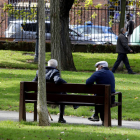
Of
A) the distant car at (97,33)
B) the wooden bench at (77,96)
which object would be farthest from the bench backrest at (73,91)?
the distant car at (97,33)

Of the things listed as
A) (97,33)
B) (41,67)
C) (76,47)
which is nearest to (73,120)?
(41,67)

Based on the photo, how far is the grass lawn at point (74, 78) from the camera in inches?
338

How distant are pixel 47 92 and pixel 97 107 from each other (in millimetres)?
1019

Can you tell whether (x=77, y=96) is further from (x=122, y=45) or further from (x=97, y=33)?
(x=97, y=33)

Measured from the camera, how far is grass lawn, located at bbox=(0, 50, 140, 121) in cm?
858

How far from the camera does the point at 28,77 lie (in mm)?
12625

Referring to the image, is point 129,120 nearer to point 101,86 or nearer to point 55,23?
point 101,86

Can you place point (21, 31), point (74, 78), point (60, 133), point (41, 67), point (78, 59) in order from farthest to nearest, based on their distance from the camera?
point (21, 31) → point (78, 59) → point (74, 78) → point (41, 67) → point (60, 133)

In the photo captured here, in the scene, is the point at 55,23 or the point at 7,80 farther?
the point at 7,80

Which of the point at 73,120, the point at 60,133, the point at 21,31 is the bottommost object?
the point at 73,120

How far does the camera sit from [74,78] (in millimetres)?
12617

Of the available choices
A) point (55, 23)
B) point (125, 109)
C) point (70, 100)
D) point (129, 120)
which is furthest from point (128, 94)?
point (70, 100)

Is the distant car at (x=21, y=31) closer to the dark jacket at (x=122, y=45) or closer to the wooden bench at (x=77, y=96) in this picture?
the dark jacket at (x=122, y=45)

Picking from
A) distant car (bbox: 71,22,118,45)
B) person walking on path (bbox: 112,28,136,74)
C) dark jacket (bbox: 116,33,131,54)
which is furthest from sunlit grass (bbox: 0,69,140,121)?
distant car (bbox: 71,22,118,45)
